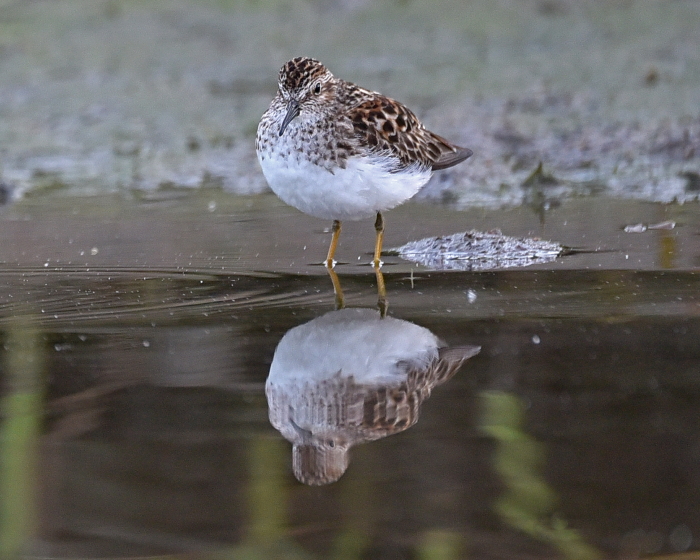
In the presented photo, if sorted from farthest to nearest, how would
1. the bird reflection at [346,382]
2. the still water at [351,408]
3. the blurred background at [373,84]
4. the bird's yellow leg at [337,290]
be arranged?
the blurred background at [373,84] < the bird's yellow leg at [337,290] < the bird reflection at [346,382] < the still water at [351,408]

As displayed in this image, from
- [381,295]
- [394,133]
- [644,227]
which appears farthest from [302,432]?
[644,227]

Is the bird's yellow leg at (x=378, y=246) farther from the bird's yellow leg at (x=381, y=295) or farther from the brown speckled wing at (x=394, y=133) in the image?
the brown speckled wing at (x=394, y=133)

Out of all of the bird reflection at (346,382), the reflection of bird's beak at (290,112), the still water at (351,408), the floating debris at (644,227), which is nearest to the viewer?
the still water at (351,408)

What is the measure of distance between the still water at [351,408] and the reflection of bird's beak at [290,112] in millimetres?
743

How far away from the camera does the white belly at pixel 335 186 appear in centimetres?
567

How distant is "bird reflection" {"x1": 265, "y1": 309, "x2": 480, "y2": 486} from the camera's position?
3361 mm

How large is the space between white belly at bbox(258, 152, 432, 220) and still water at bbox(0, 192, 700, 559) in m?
0.33

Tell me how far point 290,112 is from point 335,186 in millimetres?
534

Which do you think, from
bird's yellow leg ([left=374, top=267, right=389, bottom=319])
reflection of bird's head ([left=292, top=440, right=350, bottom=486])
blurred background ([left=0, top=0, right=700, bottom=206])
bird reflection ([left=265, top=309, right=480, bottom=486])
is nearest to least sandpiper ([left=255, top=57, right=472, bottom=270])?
bird's yellow leg ([left=374, top=267, right=389, bottom=319])

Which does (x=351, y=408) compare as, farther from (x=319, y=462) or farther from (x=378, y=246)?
(x=378, y=246)

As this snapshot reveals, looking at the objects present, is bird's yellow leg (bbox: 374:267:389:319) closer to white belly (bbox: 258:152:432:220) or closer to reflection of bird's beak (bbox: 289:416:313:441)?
white belly (bbox: 258:152:432:220)

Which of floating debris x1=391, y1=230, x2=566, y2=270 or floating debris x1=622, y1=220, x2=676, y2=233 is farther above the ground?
Result: floating debris x1=622, y1=220, x2=676, y2=233

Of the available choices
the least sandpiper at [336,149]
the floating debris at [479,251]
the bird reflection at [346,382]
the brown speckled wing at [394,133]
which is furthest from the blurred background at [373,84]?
the bird reflection at [346,382]

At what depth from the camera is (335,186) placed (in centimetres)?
566
